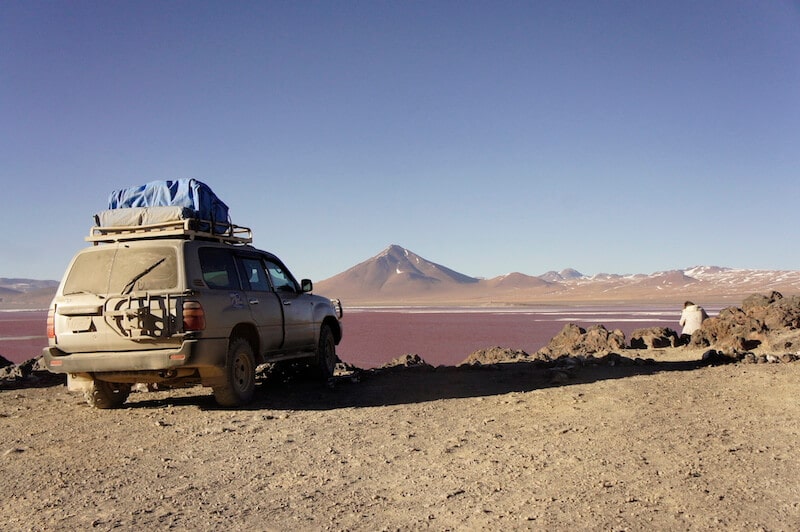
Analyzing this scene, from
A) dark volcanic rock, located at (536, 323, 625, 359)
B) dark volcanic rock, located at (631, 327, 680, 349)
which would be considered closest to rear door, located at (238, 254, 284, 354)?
dark volcanic rock, located at (536, 323, 625, 359)

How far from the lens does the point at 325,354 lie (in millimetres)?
10664

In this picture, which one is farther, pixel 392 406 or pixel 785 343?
pixel 785 343

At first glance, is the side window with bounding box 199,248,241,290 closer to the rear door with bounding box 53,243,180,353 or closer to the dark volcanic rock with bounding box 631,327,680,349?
the rear door with bounding box 53,243,180,353

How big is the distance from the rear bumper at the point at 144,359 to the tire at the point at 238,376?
0.83 feet

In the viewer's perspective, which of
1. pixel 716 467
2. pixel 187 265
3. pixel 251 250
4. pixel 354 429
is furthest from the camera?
pixel 251 250

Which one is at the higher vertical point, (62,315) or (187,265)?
(187,265)

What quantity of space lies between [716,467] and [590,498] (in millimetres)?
1334

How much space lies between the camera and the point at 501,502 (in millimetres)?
4582

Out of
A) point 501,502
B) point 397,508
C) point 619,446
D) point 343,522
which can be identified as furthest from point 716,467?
point 343,522

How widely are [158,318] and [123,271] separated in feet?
2.91

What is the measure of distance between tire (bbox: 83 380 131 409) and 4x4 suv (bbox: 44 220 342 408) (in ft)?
0.04

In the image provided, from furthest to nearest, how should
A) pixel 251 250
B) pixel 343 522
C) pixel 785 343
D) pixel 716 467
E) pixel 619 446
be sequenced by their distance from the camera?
pixel 785 343 → pixel 251 250 → pixel 619 446 → pixel 716 467 → pixel 343 522

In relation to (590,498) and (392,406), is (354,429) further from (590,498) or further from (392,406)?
(590,498)

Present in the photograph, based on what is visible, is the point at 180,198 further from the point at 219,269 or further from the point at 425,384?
the point at 425,384
